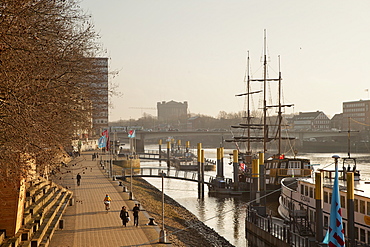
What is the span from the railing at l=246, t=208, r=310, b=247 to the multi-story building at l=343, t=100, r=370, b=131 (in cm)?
14747

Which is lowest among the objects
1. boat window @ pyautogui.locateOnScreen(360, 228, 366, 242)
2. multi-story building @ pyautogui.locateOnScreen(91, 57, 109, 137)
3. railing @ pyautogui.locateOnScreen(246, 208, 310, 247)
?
railing @ pyautogui.locateOnScreen(246, 208, 310, 247)

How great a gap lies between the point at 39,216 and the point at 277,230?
12.1 metres

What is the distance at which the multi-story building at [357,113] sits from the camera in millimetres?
168625

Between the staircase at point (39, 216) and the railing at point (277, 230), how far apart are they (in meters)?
10.9

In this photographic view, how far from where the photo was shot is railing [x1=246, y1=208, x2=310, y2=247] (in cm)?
2187

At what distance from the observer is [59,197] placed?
28734 millimetres

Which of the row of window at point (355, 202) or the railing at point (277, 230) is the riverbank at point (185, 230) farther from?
the row of window at point (355, 202)

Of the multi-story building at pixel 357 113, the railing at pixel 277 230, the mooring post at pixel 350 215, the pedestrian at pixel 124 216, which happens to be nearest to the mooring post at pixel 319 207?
the railing at pixel 277 230

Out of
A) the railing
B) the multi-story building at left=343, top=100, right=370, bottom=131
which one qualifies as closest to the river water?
the railing

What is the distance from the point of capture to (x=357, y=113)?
174625mm

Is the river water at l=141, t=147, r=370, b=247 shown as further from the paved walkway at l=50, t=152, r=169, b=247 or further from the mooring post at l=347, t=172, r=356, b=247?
the mooring post at l=347, t=172, r=356, b=247

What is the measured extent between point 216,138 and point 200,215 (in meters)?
134

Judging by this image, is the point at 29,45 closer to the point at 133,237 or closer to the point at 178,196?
the point at 133,237

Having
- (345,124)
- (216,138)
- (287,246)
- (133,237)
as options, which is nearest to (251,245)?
(287,246)
